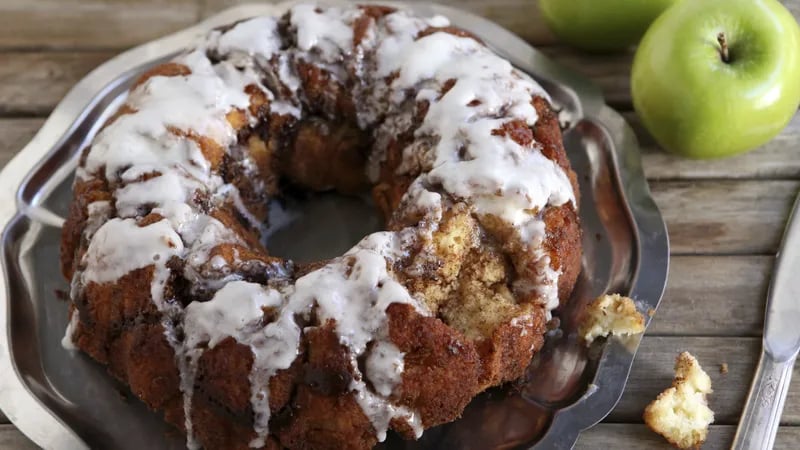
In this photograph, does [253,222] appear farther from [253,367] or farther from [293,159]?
[253,367]

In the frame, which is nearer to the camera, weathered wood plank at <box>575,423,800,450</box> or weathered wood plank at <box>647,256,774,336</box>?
weathered wood plank at <box>575,423,800,450</box>

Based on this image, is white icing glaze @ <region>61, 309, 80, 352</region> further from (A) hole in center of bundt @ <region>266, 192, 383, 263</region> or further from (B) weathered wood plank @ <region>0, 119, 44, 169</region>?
(B) weathered wood plank @ <region>0, 119, 44, 169</region>

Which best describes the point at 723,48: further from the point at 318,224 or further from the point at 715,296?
→ the point at 318,224

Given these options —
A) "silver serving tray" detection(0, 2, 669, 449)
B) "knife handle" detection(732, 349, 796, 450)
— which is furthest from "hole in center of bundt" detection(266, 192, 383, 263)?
"knife handle" detection(732, 349, 796, 450)

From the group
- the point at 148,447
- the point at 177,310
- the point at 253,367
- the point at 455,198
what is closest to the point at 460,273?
the point at 455,198

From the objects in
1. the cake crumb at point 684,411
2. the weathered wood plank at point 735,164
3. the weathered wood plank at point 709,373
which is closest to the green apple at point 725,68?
the weathered wood plank at point 735,164
